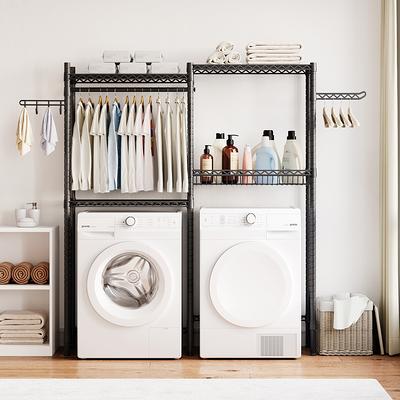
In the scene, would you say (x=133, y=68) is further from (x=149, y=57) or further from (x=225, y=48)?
(x=225, y=48)

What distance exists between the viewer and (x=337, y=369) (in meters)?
4.41

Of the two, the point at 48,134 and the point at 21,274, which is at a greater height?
the point at 48,134

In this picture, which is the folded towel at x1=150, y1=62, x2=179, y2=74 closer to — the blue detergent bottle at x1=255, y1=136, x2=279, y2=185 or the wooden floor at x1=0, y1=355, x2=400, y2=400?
the blue detergent bottle at x1=255, y1=136, x2=279, y2=185

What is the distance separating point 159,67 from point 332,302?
6.09 feet

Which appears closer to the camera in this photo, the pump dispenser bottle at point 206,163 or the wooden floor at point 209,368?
the wooden floor at point 209,368

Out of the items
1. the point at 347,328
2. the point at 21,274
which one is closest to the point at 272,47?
the point at 347,328

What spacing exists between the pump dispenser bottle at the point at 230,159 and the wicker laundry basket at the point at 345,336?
38.6 inches

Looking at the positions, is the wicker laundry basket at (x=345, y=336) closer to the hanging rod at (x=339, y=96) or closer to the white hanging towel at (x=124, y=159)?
the hanging rod at (x=339, y=96)

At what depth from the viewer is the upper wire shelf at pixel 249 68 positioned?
4.68m

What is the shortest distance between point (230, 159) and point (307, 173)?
499mm

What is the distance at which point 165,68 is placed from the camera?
470 cm

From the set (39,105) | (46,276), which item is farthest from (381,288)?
(39,105)

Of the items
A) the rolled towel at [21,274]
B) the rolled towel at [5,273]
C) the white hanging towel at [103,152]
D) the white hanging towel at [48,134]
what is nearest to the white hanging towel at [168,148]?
the white hanging towel at [103,152]
